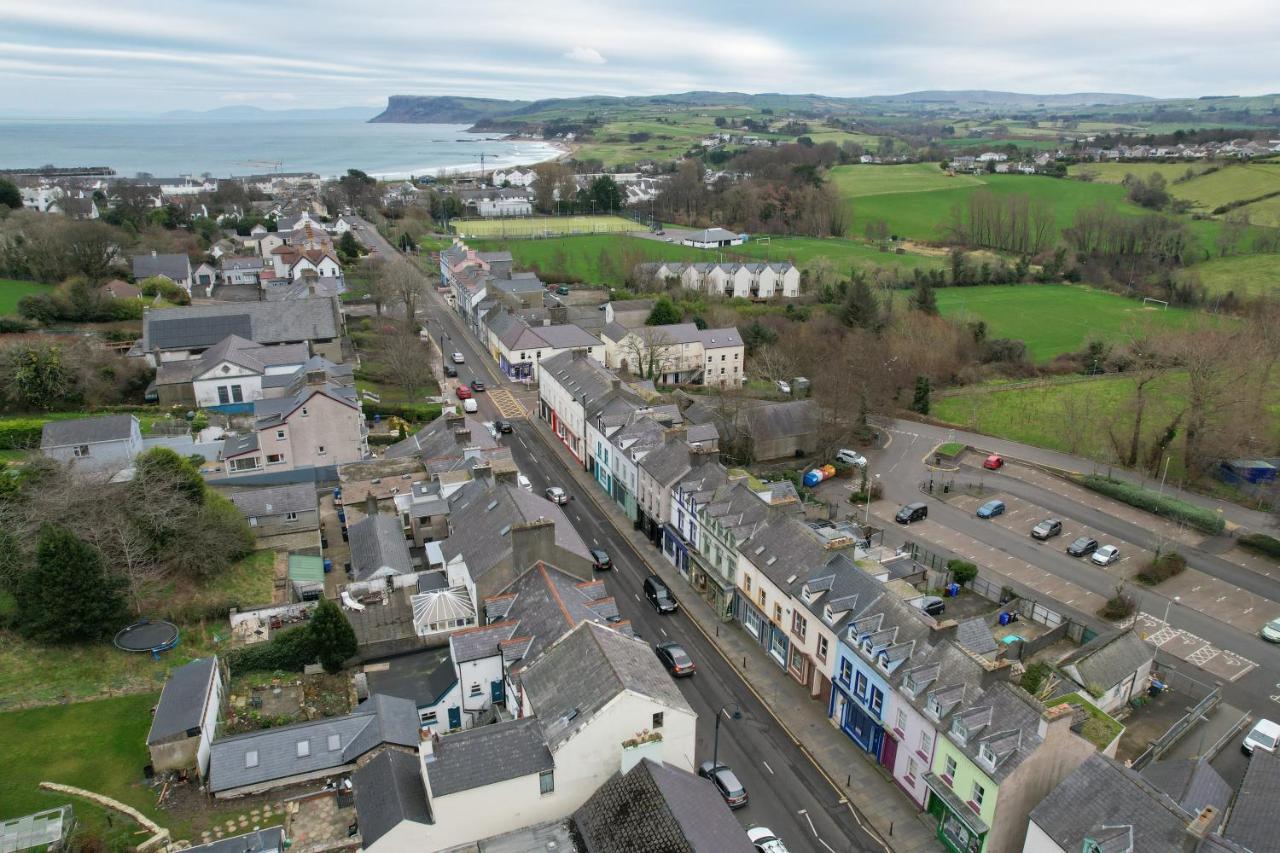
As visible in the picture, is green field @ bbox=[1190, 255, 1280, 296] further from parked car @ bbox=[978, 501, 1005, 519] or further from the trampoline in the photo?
the trampoline

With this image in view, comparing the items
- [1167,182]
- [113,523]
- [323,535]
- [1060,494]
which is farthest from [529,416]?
[1167,182]

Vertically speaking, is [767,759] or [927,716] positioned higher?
[927,716]

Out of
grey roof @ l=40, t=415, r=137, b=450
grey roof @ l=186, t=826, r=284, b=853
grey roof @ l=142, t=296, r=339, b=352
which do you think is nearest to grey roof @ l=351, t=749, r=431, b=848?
grey roof @ l=186, t=826, r=284, b=853

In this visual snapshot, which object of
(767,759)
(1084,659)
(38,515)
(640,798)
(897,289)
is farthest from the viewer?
(897,289)

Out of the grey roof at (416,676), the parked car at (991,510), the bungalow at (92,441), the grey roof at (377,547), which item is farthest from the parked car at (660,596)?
the bungalow at (92,441)

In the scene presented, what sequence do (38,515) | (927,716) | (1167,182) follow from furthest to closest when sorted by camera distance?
1. (1167,182)
2. (38,515)
3. (927,716)

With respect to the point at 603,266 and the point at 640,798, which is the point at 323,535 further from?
the point at 603,266

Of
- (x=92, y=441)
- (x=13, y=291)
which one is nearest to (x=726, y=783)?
(x=92, y=441)
